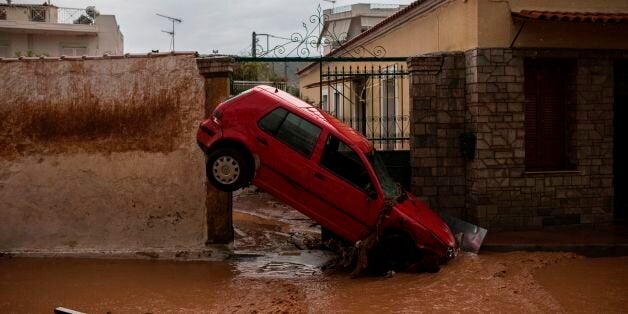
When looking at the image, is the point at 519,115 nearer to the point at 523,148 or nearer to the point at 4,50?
the point at 523,148

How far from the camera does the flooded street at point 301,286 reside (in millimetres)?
7184

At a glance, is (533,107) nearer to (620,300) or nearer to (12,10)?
(620,300)

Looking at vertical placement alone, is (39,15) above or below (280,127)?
above

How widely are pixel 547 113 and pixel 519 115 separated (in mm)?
889

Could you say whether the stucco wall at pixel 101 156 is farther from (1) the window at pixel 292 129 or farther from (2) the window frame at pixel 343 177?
(2) the window frame at pixel 343 177

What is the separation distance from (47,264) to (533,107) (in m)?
8.48

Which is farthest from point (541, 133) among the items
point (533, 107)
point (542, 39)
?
point (542, 39)

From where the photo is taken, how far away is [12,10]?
35969mm

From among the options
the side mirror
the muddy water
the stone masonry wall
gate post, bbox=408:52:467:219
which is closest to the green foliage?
gate post, bbox=408:52:467:219

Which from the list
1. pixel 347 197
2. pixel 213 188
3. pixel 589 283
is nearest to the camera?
pixel 589 283

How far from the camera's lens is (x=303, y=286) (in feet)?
26.7

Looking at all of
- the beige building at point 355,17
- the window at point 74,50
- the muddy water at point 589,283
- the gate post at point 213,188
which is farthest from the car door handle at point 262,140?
the window at point 74,50

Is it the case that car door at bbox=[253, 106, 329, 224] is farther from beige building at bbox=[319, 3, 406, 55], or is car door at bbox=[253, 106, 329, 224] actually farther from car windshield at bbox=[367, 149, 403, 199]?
beige building at bbox=[319, 3, 406, 55]

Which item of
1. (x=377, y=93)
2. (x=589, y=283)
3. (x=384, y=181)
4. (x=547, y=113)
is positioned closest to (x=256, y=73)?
(x=377, y=93)
